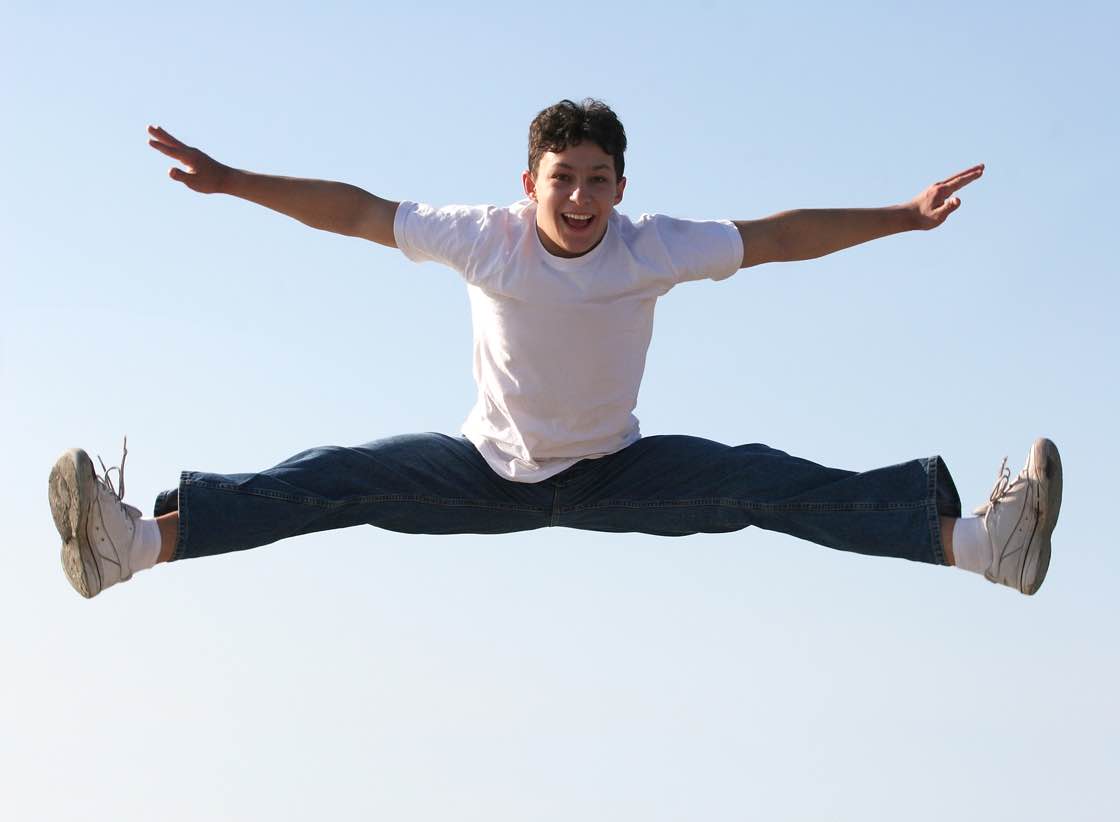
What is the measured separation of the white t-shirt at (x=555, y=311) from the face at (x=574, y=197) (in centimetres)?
8

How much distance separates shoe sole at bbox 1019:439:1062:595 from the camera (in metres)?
7.75

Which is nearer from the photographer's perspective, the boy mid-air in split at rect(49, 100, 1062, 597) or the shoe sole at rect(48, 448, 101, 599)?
the shoe sole at rect(48, 448, 101, 599)

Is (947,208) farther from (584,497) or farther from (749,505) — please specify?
(584,497)

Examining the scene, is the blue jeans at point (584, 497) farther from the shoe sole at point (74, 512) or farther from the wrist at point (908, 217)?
the wrist at point (908, 217)

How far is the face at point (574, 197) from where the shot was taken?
813 cm

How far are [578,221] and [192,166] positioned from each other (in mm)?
2124

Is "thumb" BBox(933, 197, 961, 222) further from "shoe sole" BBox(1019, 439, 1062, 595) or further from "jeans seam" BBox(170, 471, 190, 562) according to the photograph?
"jeans seam" BBox(170, 471, 190, 562)

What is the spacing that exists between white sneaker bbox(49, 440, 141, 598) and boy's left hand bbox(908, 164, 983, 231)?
467 centimetres

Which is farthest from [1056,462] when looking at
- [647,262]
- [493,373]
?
[493,373]

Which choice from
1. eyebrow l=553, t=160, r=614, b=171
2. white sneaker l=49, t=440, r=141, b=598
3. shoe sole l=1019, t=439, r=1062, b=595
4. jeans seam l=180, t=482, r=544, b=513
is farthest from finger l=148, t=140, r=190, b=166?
shoe sole l=1019, t=439, r=1062, b=595

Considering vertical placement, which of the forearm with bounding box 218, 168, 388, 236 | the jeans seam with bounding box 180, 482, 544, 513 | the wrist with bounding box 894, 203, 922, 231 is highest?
the forearm with bounding box 218, 168, 388, 236

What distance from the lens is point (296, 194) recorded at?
26.7ft

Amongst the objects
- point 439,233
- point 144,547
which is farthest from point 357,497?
point 439,233

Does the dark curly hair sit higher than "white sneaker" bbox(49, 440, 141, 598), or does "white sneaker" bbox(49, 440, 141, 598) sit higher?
the dark curly hair
